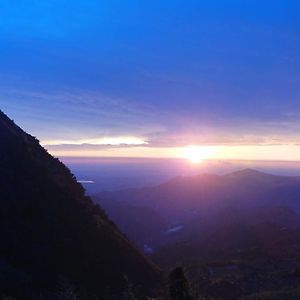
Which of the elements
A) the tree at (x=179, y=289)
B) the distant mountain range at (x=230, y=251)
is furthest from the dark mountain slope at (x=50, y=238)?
the tree at (x=179, y=289)

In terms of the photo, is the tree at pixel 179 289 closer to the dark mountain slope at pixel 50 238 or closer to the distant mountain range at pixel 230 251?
the distant mountain range at pixel 230 251

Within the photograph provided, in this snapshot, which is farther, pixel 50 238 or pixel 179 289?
pixel 50 238

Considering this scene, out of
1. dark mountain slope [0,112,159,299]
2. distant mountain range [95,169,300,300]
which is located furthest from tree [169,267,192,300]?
dark mountain slope [0,112,159,299]

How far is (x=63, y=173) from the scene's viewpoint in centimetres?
5888

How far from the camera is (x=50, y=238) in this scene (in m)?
41.8

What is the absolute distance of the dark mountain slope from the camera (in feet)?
120

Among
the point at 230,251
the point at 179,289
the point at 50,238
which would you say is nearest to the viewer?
the point at 179,289

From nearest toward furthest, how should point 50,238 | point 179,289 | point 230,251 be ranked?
point 179,289 → point 50,238 → point 230,251

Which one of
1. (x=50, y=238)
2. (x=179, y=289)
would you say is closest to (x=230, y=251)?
(x=50, y=238)

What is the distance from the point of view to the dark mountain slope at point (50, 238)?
120ft

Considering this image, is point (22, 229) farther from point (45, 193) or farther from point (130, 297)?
point (130, 297)

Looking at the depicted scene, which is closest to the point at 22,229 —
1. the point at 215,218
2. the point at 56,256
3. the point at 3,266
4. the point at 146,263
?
the point at 56,256

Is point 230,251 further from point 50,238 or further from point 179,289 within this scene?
point 179,289

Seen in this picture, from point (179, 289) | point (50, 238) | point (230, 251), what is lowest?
point (230, 251)
